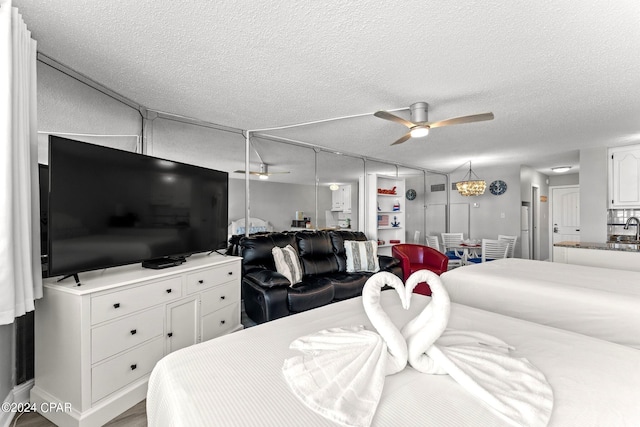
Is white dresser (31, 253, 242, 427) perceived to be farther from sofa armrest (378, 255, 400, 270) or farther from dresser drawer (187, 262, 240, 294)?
sofa armrest (378, 255, 400, 270)

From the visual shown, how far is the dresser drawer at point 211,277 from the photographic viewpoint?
7.79ft

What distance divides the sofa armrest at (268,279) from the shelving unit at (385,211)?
2.61m

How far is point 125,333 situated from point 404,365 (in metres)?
1.80

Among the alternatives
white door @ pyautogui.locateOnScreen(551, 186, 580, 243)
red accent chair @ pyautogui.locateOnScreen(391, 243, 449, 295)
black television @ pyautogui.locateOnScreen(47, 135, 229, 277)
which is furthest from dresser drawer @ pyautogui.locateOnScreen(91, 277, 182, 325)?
white door @ pyautogui.locateOnScreen(551, 186, 580, 243)

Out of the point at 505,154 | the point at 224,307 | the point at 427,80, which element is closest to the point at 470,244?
the point at 505,154

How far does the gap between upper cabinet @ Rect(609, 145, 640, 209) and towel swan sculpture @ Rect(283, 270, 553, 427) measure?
5.19 m

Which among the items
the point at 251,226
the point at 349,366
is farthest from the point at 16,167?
the point at 251,226

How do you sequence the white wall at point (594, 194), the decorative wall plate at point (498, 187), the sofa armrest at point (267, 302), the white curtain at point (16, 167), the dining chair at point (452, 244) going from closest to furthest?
the white curtain at point (16, 167)
the sofa armrest at point (267, 302)
the white wall at point (594, 194)
the dining chair at point (452, 244)
the decorative wall plate at point (498, 187)

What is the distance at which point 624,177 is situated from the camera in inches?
178

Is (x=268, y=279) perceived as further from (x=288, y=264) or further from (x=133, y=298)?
(x=133, y=298)

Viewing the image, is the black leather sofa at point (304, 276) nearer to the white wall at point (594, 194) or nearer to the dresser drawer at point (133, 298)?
the dresser drawer at point (133, 298)

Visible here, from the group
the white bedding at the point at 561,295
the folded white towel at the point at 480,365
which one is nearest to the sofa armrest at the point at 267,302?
the white bedding at the point at 561,295

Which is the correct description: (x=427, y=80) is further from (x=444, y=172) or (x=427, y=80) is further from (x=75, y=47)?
(x=444, y=172)

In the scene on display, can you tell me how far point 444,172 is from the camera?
771cm
